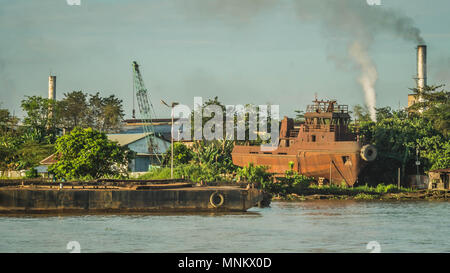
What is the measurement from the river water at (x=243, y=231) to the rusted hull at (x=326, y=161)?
13.6 metres

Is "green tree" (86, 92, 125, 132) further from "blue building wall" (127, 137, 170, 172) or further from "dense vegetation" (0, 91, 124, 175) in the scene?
"blue building wall" (127, 137, 170, 172)

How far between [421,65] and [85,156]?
46.8m

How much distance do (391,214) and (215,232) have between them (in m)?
14.8

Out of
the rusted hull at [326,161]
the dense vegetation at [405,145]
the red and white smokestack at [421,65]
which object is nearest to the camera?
the rusted hull at [326,161]

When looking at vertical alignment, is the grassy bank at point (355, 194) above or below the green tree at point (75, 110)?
below

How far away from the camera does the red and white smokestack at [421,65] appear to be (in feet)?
277

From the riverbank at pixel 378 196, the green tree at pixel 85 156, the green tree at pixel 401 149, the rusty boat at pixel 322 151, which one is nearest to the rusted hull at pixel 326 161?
the rusty boat at pixel 322 151

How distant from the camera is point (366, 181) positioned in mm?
66625

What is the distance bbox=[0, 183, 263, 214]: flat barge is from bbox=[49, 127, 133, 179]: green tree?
8566 mm

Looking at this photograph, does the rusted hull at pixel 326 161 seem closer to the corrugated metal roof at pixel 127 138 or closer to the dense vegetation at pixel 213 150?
the dense vegetation at pixel 213 150

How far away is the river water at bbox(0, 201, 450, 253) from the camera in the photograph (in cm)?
3272

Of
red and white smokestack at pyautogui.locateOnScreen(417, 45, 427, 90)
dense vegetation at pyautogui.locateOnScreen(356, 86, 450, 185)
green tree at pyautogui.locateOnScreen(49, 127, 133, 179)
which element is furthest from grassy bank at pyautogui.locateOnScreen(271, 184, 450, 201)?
red and white smokestack at pyautogui.locateOnScreen(417, 45, 427, 90)

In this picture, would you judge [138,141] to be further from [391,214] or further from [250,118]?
[391,214]
